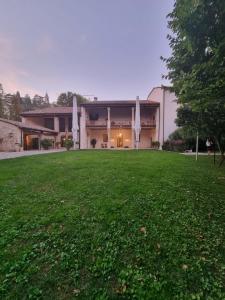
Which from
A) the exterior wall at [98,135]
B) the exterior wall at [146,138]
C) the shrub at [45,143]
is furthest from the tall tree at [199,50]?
the exterior wall at [98,135]

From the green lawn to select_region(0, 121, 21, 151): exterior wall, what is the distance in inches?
648

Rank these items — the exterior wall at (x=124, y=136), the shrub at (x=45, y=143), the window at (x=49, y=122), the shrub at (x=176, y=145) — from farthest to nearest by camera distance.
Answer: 1. the window at (x=49, y=122)
2. the exterior wall at (x=124, y=136)
3. the shrub at (x=45, y=143)
4. the shrub at (x=176, y=145)

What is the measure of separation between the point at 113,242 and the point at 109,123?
22.3 metres

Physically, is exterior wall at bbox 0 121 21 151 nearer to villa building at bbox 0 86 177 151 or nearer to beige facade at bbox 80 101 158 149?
villa building at bbox 0 86 177 151

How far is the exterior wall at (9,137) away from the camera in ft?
65.5

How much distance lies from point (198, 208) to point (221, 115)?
630 cm

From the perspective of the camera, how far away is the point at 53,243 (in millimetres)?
3105

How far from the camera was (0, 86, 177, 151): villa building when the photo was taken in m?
23.9

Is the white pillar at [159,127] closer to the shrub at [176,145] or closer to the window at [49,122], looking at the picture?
the shrub at [176,145]

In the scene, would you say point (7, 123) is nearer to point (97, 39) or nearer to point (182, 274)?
point (97, 39)

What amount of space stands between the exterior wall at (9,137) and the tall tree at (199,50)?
18207mm

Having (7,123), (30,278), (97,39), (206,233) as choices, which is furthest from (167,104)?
(30,278)

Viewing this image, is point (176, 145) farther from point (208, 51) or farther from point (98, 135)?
point (208, 51)

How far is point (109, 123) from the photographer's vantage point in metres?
24.9
